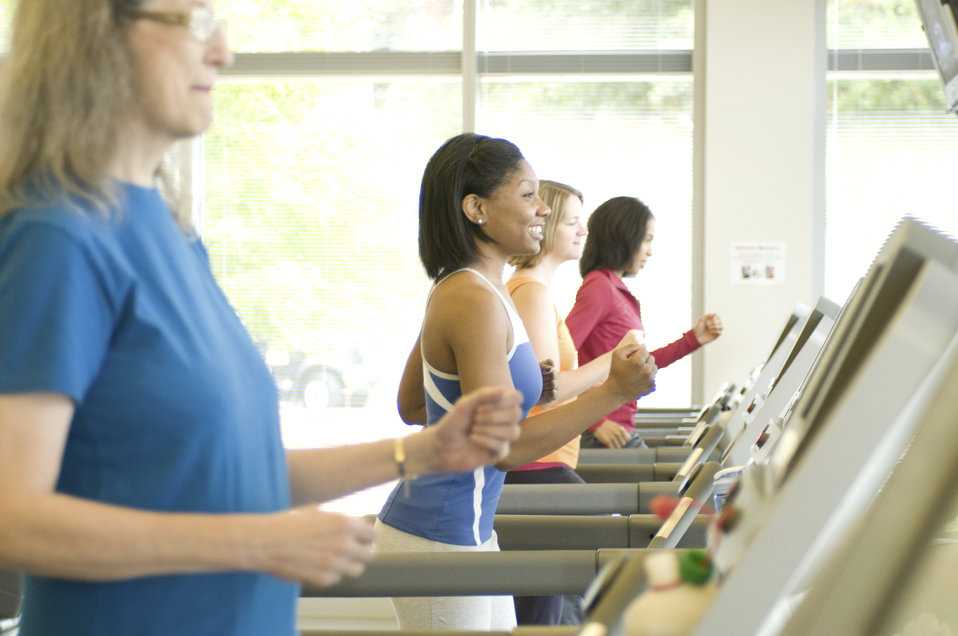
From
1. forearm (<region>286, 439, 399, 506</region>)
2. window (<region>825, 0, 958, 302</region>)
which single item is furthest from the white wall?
forearm (<region>286, 439, 399, 506</region>)

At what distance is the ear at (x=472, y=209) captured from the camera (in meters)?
2.19

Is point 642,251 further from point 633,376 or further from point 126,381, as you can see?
point 126,381

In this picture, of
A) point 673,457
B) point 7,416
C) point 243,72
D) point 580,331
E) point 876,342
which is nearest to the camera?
point 876,342

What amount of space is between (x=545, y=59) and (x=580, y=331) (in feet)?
7.93

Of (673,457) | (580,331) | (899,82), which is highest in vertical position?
(899,82)

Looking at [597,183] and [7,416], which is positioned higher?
[597,183]

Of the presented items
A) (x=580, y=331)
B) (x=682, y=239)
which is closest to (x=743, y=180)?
(x=682, y=239)

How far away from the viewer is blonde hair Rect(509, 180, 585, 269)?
10.1ft

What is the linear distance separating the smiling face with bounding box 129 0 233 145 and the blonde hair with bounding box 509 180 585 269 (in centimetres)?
209

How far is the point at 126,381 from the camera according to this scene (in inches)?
36.2

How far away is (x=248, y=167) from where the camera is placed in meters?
5.75

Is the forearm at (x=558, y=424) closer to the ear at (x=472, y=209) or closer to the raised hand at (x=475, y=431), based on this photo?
the ear at (x=472, y=209)

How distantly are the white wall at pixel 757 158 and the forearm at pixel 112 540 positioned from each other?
Result: 4688mm

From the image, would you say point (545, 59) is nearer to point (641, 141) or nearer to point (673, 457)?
point (641, 141)
